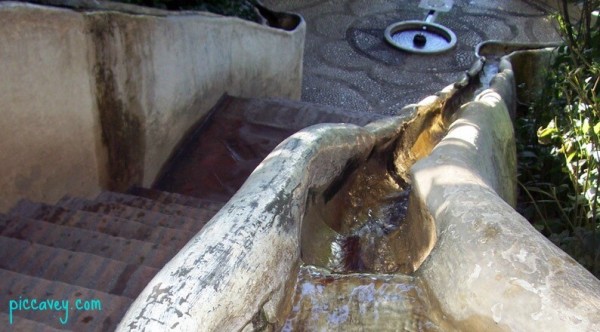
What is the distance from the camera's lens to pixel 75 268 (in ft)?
7.26

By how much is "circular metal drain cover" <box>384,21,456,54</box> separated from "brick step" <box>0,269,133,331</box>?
662 centimetres

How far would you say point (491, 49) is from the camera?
5.85 m

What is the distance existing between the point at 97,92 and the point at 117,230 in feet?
2.57

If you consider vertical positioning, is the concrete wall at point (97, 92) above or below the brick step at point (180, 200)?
above

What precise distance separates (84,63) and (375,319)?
2.05m

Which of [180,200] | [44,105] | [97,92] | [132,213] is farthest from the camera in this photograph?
[180,200]

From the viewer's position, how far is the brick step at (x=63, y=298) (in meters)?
1.80

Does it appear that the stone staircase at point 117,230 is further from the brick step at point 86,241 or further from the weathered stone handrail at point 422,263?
the weathered stone handrail at point 422,263

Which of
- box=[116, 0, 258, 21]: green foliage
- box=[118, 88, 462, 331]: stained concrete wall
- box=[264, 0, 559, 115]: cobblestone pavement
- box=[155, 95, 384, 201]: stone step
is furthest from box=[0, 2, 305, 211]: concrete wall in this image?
box=[264, 0, 559, 115]: cobblestone pavement

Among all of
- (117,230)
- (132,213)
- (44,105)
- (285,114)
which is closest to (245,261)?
(117,230)

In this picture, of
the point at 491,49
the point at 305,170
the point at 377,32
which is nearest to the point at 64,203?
the point at 305,170

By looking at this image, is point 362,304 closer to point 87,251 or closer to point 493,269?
point 493,269

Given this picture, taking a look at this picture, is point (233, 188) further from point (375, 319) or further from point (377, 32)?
point (377, 32)

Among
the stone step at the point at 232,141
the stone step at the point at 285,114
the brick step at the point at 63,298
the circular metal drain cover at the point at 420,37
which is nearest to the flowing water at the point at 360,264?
the brick step at the point at 63,298
